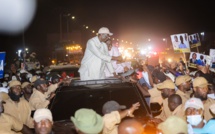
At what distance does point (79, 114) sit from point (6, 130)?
1.77 meters

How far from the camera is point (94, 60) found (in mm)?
7445

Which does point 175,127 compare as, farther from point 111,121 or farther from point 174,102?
point 174,102

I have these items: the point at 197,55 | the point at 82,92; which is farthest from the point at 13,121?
the point at 197,55

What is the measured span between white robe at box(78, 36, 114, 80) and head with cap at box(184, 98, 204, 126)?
3.06 m

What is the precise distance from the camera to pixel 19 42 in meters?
47.8

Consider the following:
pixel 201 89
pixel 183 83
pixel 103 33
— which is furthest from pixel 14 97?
pixel 201 89

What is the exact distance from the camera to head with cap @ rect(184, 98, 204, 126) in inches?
174

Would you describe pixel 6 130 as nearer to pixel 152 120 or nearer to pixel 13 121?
pixel 13 121

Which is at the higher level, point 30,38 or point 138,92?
point 30,38

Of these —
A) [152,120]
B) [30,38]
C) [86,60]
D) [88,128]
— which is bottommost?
[152,120]

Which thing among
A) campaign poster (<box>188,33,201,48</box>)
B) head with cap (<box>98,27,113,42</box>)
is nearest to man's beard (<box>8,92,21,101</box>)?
head with cap (<box>98,27,113,42</box>)

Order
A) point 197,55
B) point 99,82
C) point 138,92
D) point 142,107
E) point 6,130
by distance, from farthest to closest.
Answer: point 197,55 < point 99,82 < point 138,92 < point 142,107 < point 6,130

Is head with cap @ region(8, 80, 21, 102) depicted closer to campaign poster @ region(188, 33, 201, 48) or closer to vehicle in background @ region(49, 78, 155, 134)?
vehicle in background @ region(49, 78, 155, 134)

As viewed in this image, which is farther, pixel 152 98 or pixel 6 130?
pixel 152 98
